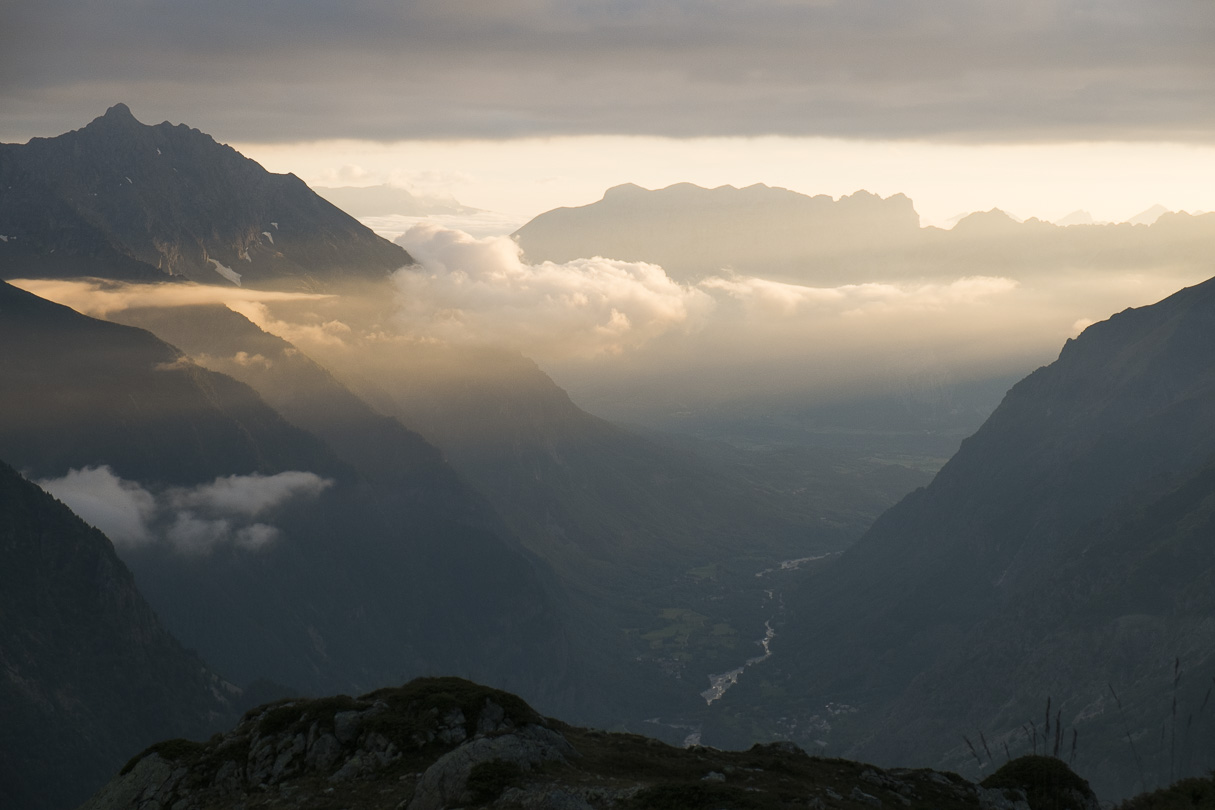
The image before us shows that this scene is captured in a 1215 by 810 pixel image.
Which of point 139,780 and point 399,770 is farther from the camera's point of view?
point 139,780

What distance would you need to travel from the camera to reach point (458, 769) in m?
88.0

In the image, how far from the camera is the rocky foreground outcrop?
8662 cm

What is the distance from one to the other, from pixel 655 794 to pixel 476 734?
22.8 metres

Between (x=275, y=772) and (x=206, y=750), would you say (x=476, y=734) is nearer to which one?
(x=275, y=772)

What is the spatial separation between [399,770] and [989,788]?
53.1 m

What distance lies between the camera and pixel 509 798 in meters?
84.4

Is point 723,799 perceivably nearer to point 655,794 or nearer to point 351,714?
point 655,794

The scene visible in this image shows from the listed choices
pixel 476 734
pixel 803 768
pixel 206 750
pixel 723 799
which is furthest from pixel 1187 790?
pixel 206 750

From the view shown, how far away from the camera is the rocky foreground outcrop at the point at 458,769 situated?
86625mm

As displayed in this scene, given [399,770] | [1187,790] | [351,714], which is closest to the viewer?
[1187,790]

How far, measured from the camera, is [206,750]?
106 metres

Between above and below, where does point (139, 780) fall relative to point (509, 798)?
below

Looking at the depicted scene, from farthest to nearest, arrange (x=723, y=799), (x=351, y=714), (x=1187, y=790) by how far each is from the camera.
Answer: (x=351, y=714)
(x=1187, y=790)
(x=723, y=799)

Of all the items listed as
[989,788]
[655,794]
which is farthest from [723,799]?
[989,788]
